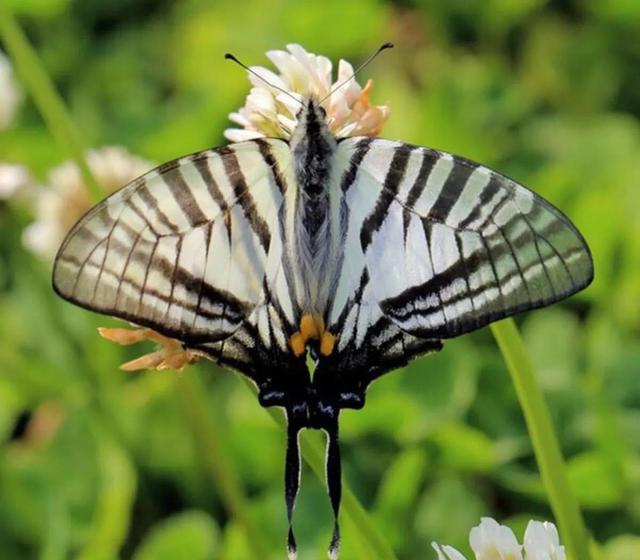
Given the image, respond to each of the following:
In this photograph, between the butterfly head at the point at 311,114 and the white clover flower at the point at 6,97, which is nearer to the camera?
the butterfly head at the point at 311,114

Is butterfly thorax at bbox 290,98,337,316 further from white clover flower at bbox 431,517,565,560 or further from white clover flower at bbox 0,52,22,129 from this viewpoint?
white clover flower at bbox 0,52,22,129

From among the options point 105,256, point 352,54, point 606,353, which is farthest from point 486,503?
point 352,54

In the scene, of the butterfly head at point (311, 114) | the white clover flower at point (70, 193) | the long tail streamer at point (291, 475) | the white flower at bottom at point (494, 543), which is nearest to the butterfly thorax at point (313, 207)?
the butterfly head at point (311, 114)

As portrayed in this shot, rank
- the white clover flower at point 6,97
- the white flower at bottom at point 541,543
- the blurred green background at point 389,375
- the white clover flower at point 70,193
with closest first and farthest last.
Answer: the white flower at bottom at point 541,543, the blurred green background at point 389,375, the white clover flower at point 70,193, the white clover flower at point 6,97

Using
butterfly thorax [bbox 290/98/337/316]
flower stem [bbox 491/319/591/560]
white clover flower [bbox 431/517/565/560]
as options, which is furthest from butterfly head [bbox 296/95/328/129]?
white clover flower [bbox 431/517/565/560]

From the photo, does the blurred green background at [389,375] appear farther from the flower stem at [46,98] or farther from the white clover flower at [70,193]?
the flower stem at [46,98]

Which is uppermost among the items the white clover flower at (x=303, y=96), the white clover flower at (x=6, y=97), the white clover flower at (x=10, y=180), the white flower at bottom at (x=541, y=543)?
the white clover flower at (x=6, y=97)

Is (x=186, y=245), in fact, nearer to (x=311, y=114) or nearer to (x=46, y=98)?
(x=311, y=114)
